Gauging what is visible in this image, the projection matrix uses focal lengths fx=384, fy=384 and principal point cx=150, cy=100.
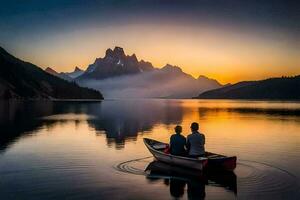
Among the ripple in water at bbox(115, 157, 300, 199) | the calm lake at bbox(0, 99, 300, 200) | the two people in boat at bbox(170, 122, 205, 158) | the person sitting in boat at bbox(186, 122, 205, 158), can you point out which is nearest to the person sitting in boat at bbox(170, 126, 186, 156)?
the two people in boat at bbox(170, 122, 205, 158)

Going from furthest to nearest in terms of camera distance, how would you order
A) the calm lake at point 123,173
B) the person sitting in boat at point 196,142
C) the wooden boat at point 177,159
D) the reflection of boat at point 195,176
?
1. the person sitting in boat at point 196,142
2. the wooden boat at point 177,159
3. the reflection of boat at point 195,176
4. the calm lake at point 123,173

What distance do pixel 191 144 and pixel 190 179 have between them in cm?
338

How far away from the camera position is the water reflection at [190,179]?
25.9 m

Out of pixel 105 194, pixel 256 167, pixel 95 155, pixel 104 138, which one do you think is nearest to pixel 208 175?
pixel 256 167

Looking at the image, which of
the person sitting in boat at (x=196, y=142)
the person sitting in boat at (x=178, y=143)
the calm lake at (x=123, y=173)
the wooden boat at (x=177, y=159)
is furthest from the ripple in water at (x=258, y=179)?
the person sitting in boat at (x=196, y=142)

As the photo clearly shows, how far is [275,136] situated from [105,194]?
4493 cm

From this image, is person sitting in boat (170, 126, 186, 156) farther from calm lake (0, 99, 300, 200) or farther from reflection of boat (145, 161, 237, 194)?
calm lake (0, 99, 300, 200)

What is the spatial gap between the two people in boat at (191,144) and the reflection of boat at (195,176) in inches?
53.7

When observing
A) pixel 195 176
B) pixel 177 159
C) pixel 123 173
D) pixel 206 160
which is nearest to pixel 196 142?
pixel 206 160

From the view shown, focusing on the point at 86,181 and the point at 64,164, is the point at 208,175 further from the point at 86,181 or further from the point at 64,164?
the point at 64,164

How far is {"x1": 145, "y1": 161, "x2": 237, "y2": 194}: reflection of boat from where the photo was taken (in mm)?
27859

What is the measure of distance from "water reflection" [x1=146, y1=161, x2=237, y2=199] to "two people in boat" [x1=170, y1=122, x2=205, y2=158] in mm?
1381

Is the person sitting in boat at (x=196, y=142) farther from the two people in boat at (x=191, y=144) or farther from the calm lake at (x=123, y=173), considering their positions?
the calm lake at (x=123, y=173)

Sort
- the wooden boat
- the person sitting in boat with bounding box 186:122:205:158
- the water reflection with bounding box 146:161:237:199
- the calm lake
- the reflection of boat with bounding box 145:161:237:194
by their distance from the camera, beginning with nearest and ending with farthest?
the calm lake, the water reflection with bounding box 146:161:237:199, the reflection of boat with bounding box 145:161:237:194, the wooden boat, the person sitting in boat with bounding box 186:122:205:158
